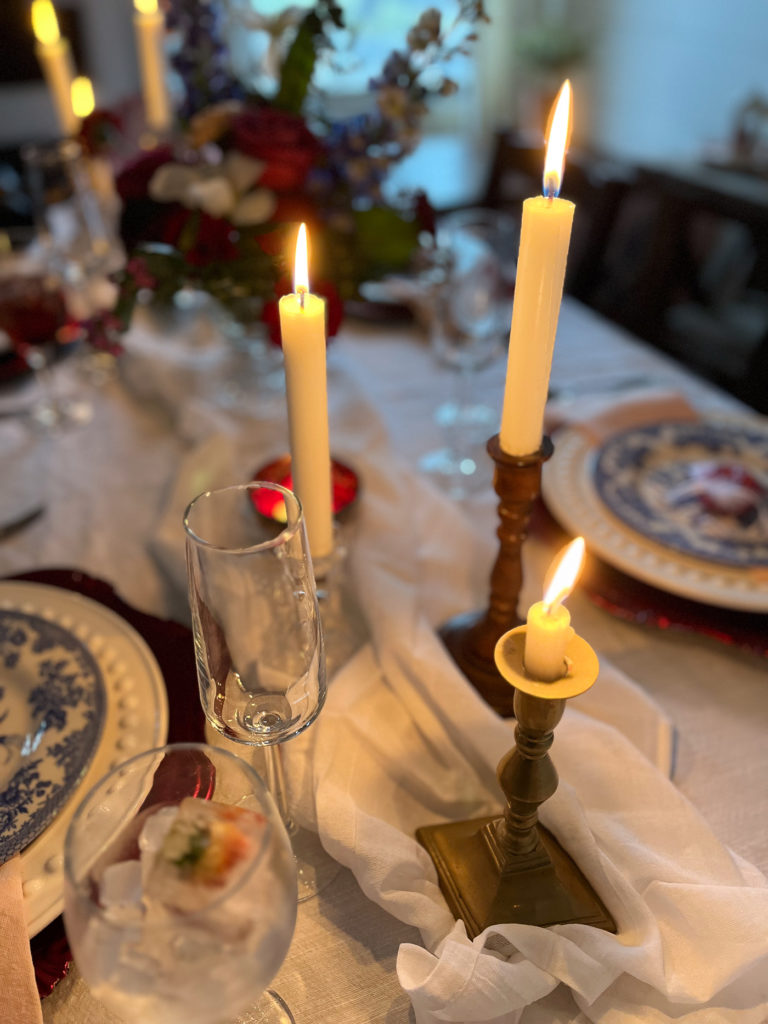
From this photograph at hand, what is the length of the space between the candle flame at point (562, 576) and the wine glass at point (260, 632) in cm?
14

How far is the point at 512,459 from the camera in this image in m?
0.57

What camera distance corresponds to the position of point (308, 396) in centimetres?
56

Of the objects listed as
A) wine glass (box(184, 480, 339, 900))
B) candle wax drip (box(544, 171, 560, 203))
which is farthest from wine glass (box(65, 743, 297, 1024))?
candle wax drip (box(544, 171, 560, 203))

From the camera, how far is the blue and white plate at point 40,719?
1.76 feet

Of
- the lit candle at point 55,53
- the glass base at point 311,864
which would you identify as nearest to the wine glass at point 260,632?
the glass base at point 311,864

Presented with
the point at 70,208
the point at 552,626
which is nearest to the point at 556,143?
the point at 552,626

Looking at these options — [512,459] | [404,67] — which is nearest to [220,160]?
[404,67]

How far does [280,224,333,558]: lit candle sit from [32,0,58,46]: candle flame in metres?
1.10

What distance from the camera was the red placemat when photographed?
1.60 feet

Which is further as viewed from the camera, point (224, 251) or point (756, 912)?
point (224, 251)

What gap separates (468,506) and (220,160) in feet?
1.61

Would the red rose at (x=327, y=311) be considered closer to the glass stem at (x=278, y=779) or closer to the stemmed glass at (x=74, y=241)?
the stemmed glass at (x=74, y=241)

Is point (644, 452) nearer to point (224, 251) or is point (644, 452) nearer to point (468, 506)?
point (468, 506)

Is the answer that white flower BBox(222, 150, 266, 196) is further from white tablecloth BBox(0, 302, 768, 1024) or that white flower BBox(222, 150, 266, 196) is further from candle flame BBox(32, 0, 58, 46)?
candle flame BBox(32, 0, 58, 46)
